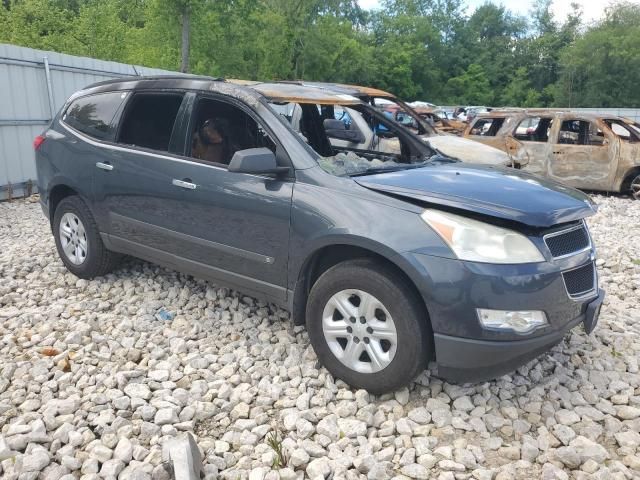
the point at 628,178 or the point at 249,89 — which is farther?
the point at 628,178

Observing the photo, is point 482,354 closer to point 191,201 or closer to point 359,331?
point 359,331

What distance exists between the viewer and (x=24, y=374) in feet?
11.4

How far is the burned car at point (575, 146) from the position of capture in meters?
10.2

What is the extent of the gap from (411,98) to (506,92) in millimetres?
11312

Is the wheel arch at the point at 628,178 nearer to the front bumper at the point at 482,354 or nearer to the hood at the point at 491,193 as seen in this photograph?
the hood at the point at 491,193

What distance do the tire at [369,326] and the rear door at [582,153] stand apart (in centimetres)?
869

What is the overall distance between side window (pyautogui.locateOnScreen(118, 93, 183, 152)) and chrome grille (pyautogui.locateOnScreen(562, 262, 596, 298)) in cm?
295

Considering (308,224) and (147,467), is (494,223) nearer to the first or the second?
(308,224)

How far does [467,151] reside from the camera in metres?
8.89

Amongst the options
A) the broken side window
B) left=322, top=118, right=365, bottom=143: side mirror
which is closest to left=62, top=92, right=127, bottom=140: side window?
left=322, top=118, right=365, bottom=143: side mirror

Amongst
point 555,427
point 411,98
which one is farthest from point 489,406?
point 411,98

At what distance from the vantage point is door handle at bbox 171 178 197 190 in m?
3.92

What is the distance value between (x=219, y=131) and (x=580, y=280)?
8.70 ft

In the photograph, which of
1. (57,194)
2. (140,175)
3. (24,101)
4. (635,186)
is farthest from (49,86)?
(635,186)
